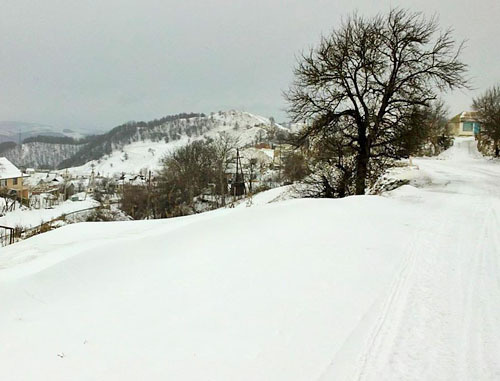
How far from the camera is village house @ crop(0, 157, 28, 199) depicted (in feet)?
199

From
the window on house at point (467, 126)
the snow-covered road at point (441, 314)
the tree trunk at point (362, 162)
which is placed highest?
the window on house at point (467, 126)

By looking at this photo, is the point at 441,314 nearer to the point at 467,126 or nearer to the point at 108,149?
the point at 467,126

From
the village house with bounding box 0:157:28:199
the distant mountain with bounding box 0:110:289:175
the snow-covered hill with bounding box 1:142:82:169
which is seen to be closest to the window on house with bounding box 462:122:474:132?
the village house with bounding box 0:157:28:199

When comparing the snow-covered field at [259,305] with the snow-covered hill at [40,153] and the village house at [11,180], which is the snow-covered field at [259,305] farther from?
the snow-covered hill at [40,153]

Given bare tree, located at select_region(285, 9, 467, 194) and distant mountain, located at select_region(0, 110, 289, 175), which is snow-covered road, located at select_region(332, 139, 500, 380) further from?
distant mountain, located at select_region(0, 110, 289, 175)

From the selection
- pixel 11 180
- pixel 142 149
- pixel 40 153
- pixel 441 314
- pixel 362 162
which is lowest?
pixel 441 314

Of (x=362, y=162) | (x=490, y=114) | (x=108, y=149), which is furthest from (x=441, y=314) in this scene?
(x=108, y=149)

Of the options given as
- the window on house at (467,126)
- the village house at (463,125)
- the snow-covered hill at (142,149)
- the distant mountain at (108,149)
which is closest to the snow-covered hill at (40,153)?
the distant mountain at (108,149)

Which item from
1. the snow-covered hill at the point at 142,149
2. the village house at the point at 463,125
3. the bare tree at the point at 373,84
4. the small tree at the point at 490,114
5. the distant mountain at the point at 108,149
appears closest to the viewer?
the bare tree at the point at 373,84

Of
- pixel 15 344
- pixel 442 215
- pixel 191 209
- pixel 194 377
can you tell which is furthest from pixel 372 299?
pixel 191 209

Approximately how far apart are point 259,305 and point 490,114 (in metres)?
38.8

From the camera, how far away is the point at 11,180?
62.5 metres

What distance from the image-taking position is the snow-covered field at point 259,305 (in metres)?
2.88

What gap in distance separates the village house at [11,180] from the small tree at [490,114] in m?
66.5
